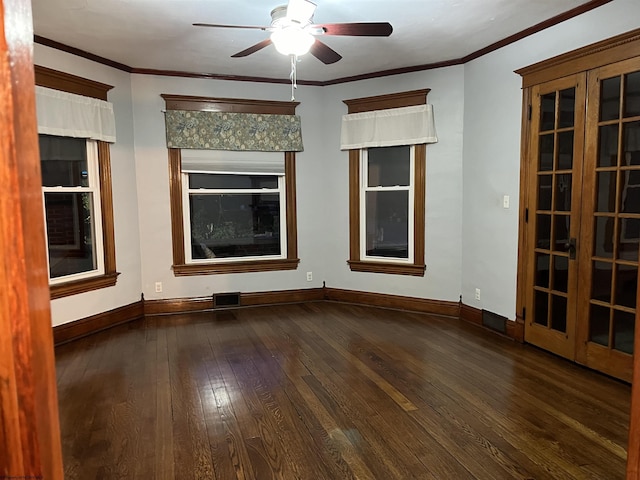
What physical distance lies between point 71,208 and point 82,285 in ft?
2.51

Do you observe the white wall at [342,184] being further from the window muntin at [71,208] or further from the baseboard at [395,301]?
the window muntin at [71,208]

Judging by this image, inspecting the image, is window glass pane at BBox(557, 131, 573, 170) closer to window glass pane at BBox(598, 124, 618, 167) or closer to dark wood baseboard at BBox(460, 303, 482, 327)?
window glass pane at BBox(598, 124, 618, 167)

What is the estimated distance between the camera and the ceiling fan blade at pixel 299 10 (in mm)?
2738

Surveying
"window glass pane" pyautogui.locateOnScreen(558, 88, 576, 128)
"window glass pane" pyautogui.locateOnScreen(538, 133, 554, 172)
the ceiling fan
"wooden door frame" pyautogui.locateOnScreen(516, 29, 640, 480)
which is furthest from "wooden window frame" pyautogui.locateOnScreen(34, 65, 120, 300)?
"window glass pane" pyautogui.locateOnScreen(558, 88, 576, 128)

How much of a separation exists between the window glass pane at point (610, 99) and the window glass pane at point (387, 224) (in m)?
2.25

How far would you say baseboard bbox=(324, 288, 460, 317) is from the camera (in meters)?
4.96

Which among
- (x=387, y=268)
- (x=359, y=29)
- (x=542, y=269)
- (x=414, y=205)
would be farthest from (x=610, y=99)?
(x=387, y=268)

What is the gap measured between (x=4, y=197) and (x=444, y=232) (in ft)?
15.3

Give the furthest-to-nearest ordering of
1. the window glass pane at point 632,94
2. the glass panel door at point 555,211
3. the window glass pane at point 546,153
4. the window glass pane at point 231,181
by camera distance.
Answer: the window glass pane at point 231,181 → the window glass pane at point 546,153 → the glass panel door at point 555,211 → the window glass pane at point 632,94

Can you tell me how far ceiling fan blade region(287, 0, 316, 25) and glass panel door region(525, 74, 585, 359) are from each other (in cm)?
216

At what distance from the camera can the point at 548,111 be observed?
371cm

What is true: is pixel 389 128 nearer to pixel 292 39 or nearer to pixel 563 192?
pixel 563 192

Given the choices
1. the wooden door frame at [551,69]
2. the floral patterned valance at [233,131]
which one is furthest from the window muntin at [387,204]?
the wooden door frame at [551,69]

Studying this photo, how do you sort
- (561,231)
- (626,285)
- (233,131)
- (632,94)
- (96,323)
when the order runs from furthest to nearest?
1. (233,131)
2. (96,323)
3. (561,231)
4. (626,285)
5. (632,94)
